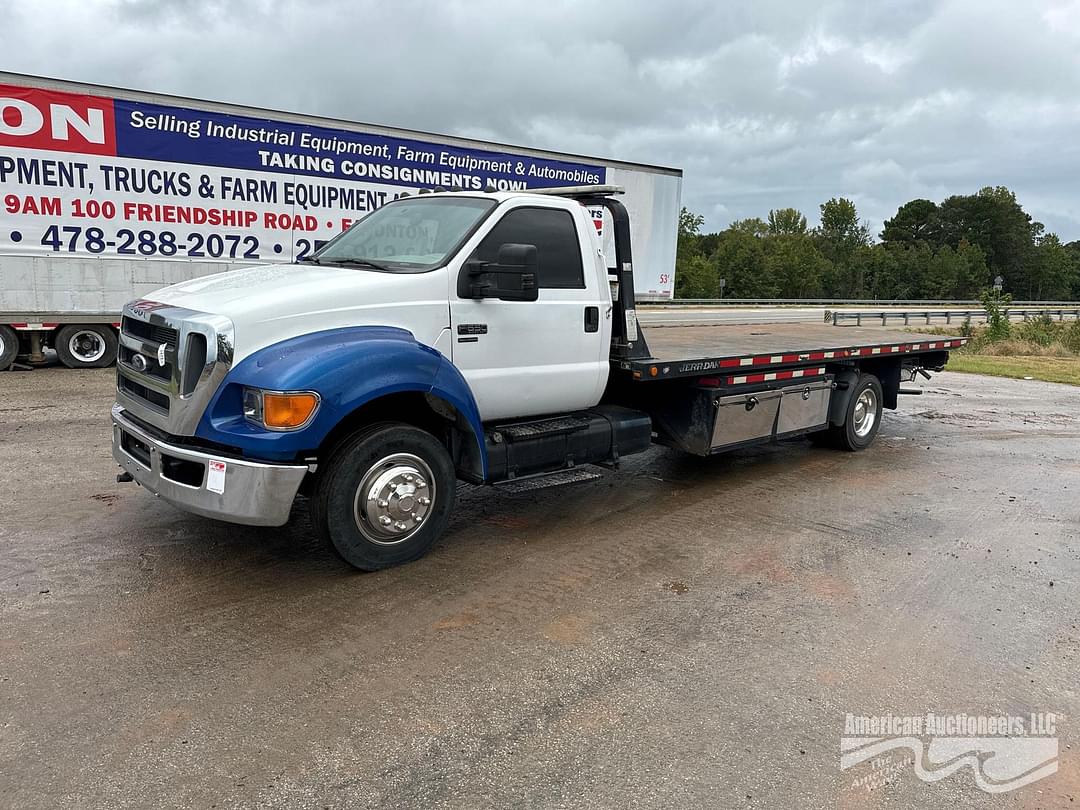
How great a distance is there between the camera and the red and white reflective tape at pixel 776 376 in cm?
684

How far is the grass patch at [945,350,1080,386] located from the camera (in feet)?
53.3

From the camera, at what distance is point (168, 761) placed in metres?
2.96

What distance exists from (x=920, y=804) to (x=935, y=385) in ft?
42.8

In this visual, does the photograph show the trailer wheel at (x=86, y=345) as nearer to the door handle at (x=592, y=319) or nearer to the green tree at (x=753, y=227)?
the door handle at (x=592, y=319)

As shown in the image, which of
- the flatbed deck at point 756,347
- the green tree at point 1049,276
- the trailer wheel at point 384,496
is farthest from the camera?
the green tree at point 1049,276

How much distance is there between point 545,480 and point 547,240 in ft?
5.40

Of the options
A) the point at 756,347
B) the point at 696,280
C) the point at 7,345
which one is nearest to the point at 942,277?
the point at 696,280

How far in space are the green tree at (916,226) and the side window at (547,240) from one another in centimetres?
11554

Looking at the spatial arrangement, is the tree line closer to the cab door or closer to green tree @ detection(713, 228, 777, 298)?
green tree @ detection(713, 228, 777, 298)

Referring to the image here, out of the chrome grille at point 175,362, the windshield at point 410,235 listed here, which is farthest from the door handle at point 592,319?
the chrome grille at point 175,362

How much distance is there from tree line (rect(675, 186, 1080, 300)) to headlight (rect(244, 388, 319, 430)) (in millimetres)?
68636

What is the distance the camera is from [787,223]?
10550 cm

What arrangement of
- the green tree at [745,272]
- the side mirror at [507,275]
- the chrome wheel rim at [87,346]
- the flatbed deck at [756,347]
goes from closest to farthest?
1. the side mirror at [507,275]
2. the flatbed deck at [756,347]
3. the chrome wheel rim at [87,346]
4. the green tree at [745,272]

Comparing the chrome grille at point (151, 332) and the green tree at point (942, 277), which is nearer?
the chrome grille at point (151, 332)
